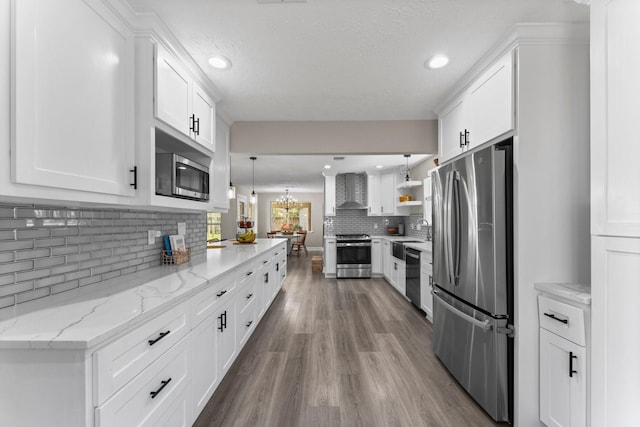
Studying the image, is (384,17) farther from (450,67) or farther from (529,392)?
(529,392)

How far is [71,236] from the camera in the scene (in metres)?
1.47

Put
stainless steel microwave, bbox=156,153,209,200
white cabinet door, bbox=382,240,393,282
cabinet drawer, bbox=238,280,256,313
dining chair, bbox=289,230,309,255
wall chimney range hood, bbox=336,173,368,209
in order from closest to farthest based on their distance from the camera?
stainless steel microwave, bbox=156,153,209,200 → cabinet drawer, bbox=238,280,256,313 → white cabinet door, bbox=382,240,393,282 → wall chimney range hood, bbox=336,173,368,209 → dining chair, bbox=289,230,309,255

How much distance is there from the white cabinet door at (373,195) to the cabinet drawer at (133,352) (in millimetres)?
5456

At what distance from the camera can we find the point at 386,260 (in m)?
5.89

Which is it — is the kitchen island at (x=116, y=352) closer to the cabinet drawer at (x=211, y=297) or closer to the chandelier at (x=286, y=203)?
the cabinet drawer at (x=211, y=297)

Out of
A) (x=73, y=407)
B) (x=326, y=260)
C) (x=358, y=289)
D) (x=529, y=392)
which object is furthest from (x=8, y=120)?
(x=326, y=260)

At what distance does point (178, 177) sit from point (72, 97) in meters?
0.74

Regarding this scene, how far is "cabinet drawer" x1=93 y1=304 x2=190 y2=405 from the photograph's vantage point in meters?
0.93

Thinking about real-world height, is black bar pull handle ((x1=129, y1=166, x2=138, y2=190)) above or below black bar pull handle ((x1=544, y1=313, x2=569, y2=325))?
above

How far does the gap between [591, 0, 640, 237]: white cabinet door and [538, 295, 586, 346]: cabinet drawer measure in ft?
1.43

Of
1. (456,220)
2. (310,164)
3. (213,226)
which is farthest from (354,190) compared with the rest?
(456,220)

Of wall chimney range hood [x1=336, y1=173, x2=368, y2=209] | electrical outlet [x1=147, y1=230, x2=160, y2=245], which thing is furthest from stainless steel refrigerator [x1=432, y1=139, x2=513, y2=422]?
wall chimney range hood [x1=336, y1=173, x2=368, y2=209]

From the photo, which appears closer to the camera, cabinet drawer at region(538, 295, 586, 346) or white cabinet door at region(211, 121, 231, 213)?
cabinet drawer at region(538, 295, 586, 346)

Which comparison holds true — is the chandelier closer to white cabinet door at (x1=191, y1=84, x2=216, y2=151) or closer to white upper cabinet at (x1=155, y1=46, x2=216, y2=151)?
white cabinet door at (x1=191, y1=84, x2=216, y2=151)
